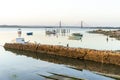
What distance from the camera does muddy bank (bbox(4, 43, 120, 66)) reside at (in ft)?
132

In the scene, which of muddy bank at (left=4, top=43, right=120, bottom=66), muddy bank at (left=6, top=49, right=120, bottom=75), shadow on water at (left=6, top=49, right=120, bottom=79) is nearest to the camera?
shadow on water at (left=6, top=49, right=120, bottom=79)

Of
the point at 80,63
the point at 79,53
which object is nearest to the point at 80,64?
the point at 80,63

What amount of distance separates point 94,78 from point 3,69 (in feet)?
46.8

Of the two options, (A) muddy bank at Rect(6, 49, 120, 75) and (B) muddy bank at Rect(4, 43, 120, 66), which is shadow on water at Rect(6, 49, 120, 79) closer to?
(A) muddy bank at Rect(6, 49, 120, 75)

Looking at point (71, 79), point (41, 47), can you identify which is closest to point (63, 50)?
point (41, 47)

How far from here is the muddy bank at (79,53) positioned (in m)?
40.1

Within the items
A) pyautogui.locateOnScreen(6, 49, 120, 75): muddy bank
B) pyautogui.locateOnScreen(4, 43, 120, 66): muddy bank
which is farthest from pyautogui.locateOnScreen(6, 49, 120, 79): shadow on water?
pyautogui.locateOnScreen(4, 43, 120, 66): muddy bank

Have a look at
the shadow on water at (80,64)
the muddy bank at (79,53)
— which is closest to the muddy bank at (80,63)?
the shadow on water at (80,64)

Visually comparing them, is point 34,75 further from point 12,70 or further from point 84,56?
point 84,56

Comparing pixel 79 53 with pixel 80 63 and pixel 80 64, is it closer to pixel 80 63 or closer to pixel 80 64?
pixel 80 63

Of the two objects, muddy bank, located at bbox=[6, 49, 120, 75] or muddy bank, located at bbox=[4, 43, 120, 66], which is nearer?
muddy bank, located at bbox=[6, 49, 120, 75]

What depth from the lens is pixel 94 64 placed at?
134 ft

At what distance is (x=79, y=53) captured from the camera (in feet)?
152

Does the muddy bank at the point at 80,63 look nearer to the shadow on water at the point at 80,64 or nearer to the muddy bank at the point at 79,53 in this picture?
the shadow on water at the point at 80,64
